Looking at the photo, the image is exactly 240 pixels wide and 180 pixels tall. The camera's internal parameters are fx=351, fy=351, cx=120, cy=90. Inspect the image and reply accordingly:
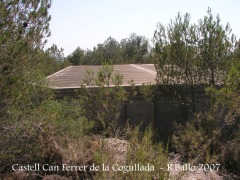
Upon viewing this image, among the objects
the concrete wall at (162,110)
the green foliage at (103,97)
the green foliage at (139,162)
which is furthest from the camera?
the concrete wall at (162,110)

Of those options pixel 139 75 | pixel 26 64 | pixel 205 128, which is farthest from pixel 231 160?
pixel 139 75

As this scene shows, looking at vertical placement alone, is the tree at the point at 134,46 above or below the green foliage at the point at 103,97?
above

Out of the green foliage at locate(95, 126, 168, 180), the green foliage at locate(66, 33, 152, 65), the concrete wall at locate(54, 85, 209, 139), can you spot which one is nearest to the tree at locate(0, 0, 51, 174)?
the green foliage at locate(95, 126, 168, 180)

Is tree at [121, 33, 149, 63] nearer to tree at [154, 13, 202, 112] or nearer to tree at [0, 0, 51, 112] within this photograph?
tree at [154, 13, 202, 112]

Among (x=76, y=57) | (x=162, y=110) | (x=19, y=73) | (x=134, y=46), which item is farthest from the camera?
(x=134, y=46)

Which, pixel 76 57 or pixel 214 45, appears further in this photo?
pixel 76 57

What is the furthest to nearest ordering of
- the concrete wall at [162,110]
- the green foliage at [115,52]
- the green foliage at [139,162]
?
1. the green foliage at [115,52]
2. the concrete wall at [162,110]
3. the green foliage at [139,162]

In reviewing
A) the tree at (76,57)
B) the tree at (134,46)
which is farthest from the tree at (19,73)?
the tree at (134,46)

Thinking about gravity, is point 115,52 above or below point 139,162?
above

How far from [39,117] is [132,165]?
247 cm

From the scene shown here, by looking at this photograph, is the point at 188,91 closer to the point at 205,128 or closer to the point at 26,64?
the point at 205,128

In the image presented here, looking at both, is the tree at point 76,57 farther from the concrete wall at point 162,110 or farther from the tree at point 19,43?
the tree at point 19,43

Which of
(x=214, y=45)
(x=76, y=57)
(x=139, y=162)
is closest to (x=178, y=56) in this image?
(x=214, y=45)

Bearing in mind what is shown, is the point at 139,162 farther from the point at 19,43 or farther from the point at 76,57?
the point at 76,57
